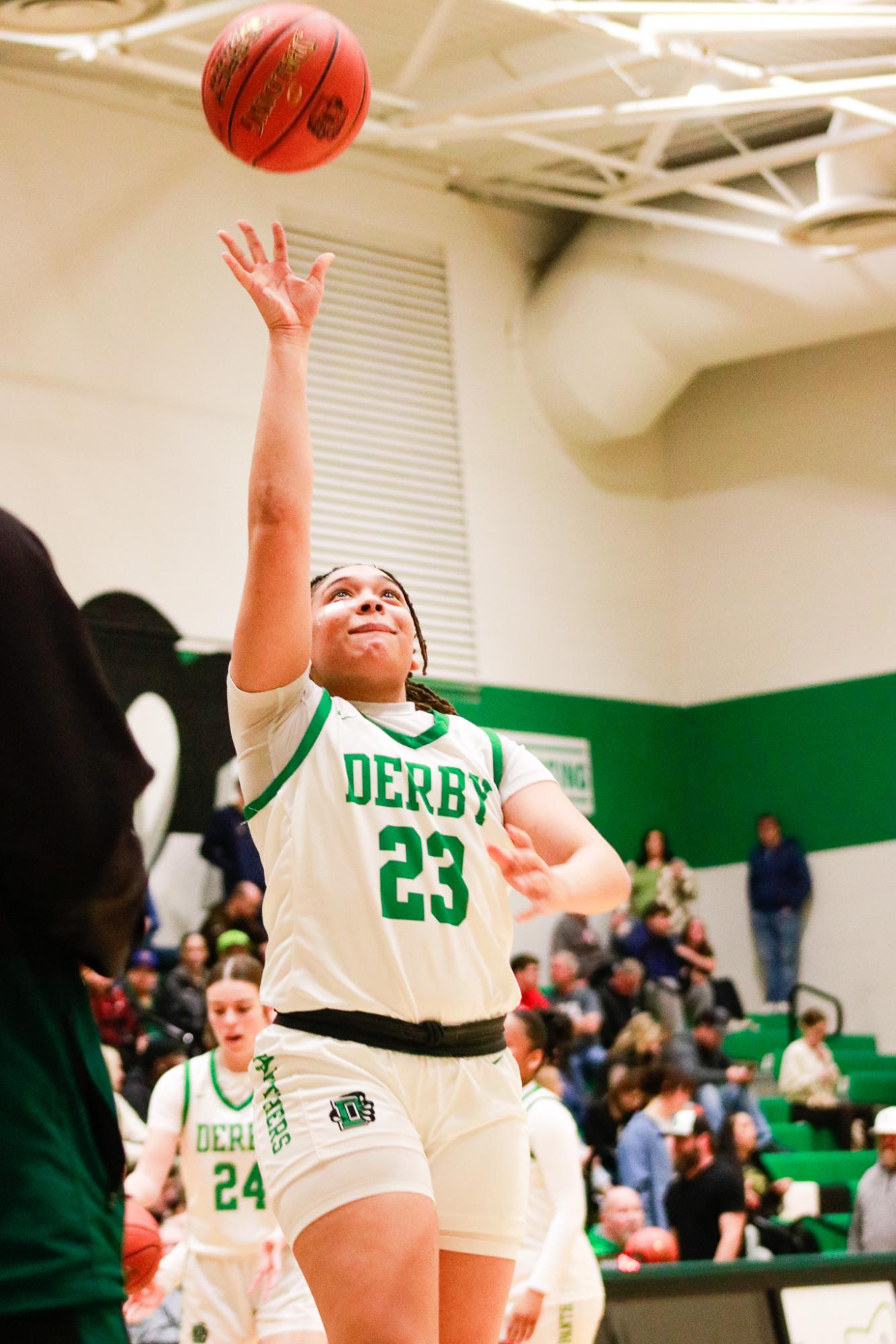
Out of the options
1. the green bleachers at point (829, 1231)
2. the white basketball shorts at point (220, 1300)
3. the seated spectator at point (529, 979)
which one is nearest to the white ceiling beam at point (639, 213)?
the seated spectator at point (529, 979)

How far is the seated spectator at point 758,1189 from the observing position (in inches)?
416

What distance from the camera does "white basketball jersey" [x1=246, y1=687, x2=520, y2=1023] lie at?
3.45 metres

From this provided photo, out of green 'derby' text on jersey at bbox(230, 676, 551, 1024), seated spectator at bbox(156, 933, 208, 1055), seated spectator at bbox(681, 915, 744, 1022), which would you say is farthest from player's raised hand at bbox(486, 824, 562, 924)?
seated spectator at bbox(681, 915, 744, 1022)

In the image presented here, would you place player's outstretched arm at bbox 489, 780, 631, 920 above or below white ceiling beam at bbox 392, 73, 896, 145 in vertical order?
below

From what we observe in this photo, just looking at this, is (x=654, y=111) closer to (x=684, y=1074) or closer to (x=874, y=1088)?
(x=684, y=1074)

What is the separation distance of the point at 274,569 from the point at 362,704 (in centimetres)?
52

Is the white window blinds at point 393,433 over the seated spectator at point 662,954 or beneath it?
over

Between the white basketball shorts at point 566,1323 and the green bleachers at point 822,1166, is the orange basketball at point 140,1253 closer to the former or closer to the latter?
the white basketball shorts at point 566,1323

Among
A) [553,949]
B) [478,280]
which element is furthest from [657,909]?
[478,280]

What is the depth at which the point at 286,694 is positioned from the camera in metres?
3.63

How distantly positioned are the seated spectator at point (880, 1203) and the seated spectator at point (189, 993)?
14.2 feet

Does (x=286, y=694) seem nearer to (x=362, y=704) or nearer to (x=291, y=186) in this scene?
(x=362, y=704)

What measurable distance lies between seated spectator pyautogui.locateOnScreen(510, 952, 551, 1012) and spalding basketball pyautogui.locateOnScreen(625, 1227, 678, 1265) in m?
2.94

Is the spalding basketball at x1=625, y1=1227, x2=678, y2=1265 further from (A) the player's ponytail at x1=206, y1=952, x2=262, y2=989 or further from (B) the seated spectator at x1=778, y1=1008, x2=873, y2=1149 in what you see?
(B) the seated spectator at x1=778, y1=1008, x2=873, y2=1149
